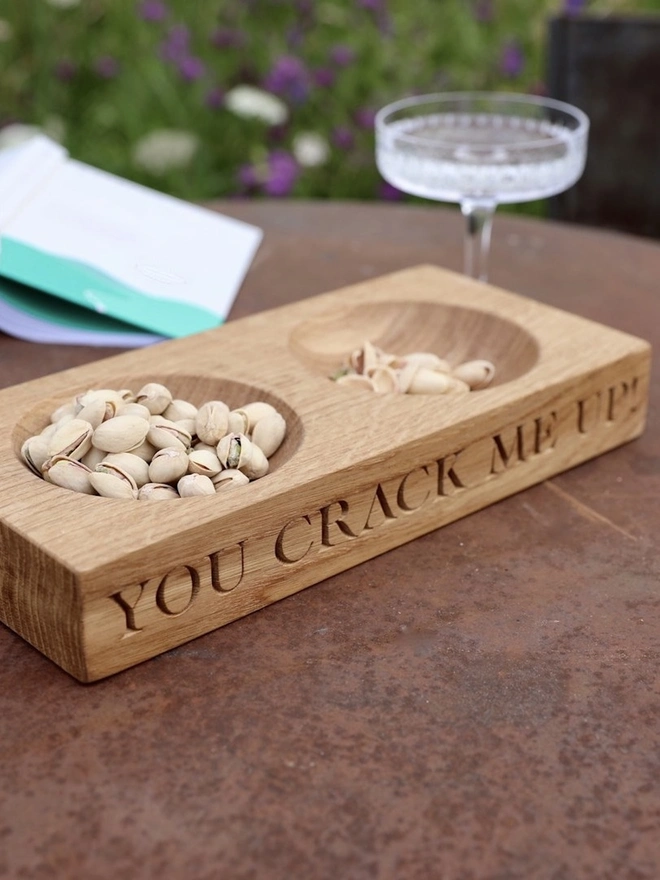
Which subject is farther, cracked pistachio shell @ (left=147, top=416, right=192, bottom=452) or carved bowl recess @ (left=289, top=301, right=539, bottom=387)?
carved bowl recess @ (left=289, top=301, right=539, bottom=387)

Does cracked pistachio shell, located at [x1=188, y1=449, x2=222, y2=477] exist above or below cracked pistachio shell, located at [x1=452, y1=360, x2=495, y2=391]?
above

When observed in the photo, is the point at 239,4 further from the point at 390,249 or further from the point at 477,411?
the point at 477,411

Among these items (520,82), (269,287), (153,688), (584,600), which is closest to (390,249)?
(269,287)

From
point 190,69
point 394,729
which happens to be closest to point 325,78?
point 190,69

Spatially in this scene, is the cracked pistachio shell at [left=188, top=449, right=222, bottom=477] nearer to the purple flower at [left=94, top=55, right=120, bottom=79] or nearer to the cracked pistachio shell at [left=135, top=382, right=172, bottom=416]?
the cracked pistachio shell at [left=135, top=382, right=172, bottom=416]

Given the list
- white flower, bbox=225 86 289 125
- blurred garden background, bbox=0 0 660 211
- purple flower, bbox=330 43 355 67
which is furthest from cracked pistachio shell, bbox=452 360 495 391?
purple flower, bbox=330 43 355 67

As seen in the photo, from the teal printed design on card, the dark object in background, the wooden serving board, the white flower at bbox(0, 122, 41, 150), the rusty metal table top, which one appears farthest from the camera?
the white flower at bbox(0, 122, 41, 150)
